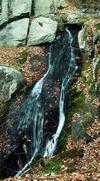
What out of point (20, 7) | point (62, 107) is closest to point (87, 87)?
point (62, 107)

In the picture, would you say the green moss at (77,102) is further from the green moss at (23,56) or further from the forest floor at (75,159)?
the green moss at (23,56)

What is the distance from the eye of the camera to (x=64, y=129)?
1597cm

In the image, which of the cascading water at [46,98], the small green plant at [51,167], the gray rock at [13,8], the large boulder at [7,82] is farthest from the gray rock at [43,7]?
the small green plant at [51,167]

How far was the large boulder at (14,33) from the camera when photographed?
23.2 metres

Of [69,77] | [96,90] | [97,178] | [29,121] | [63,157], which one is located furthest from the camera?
[69,77]

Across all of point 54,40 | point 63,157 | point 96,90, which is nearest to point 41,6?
point 54,40

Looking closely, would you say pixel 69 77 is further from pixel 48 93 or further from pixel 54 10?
pixel 54 10

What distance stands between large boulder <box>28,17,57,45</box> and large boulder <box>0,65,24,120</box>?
406 cm

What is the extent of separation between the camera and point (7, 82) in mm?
18641

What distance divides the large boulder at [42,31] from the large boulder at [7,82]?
4058 millimetres

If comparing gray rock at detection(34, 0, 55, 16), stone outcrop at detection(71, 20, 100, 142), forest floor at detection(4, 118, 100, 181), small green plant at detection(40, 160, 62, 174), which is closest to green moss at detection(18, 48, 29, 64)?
stone outcrop at detection(71, 20, 100, 142)

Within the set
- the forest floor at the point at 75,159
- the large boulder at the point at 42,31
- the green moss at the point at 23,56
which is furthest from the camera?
the large boulder at the point at 42,31

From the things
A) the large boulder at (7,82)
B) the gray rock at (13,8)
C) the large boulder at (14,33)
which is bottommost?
the large boulder at (7,82)

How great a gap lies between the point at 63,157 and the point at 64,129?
182 cm
